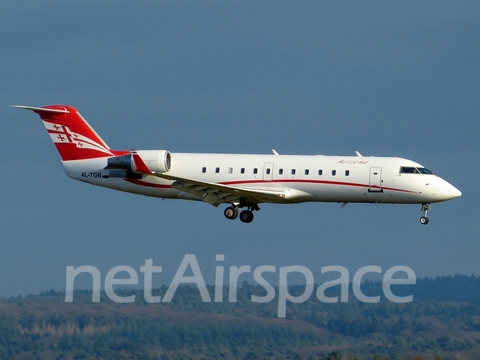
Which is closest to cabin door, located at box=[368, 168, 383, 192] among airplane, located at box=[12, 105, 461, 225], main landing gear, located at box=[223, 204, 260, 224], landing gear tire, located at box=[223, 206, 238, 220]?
airplane, located at box=[12, 105, 461, 225]

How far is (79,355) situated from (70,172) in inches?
558

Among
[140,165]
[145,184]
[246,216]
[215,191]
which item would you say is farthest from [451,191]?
[145,184]

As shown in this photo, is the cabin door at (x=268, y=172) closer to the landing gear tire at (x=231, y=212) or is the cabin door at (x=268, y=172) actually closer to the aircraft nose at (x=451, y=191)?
the landing gear tire at (x=231, y=212)

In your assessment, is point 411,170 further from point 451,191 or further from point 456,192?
point 456,192

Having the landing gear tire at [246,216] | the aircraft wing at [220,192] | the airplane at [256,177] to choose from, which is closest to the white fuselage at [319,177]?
the airplane at [256,177]

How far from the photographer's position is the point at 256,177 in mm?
55188

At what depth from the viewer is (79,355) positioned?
68.5 meters

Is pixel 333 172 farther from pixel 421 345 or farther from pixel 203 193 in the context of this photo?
pixel 421 345

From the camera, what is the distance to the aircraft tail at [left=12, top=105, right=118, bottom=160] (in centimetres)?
5862

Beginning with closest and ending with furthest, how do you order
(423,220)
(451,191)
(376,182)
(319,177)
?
(376,182)
(451,191)
(319,177)
(423,220)

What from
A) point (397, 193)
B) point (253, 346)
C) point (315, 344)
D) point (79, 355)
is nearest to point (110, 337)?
point (79, 355)

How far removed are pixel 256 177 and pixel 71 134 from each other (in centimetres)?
1025

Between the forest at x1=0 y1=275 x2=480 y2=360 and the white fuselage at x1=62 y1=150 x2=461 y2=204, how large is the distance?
1222 centimetres

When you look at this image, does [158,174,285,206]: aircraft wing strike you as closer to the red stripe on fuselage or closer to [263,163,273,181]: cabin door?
[263,163,273,181]: cabin door
